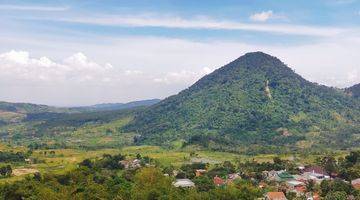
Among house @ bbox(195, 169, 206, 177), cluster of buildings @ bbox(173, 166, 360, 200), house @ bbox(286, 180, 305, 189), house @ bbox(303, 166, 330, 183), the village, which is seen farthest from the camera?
house @ bbox(195, 169, 206, 177)

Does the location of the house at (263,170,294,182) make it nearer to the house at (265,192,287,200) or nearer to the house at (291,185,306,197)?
the house at (291,185,306,197)

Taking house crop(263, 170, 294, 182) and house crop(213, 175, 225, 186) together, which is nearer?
house crop(213, 175, 225, 186)

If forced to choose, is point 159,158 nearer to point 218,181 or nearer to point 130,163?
point 130,163

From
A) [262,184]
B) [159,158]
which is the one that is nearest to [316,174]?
[262,184]

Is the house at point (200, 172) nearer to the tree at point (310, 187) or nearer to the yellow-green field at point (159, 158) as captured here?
the yellow-green field at point (159, 158)

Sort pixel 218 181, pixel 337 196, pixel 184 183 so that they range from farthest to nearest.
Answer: pixel 218 181 < pixel 184 183 < pixel 337 196

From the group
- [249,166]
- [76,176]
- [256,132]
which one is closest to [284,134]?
[256,132]

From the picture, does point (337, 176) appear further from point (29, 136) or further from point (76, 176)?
point (29, 136)

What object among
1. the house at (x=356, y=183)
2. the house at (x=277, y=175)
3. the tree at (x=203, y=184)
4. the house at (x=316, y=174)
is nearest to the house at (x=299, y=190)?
the house at (x=316, y=174)

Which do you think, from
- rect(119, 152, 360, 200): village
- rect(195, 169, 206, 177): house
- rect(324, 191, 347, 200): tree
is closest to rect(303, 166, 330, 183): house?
rect(119, 152, 360, 200): village

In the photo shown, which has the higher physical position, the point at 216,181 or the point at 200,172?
the point at 216,181

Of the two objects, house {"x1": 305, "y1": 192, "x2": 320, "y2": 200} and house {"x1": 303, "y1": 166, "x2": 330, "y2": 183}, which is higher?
house {"x1": 303, "y1": 166, "x2": 330, "y2": 183}
